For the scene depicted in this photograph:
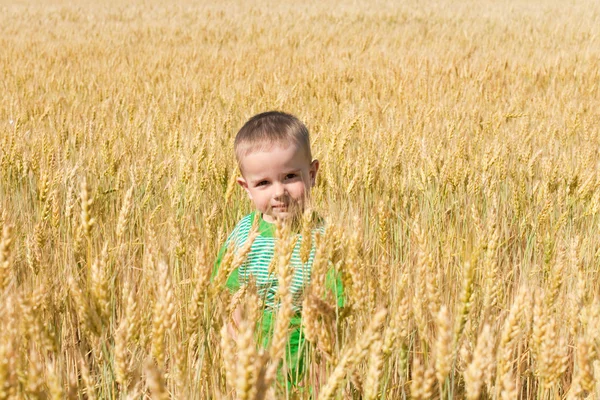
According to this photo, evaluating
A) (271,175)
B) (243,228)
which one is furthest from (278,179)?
(243,228)

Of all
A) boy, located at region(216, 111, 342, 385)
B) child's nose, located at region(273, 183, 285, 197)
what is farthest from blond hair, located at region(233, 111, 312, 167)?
child's nose, located at region(273, 183, 285, 197)

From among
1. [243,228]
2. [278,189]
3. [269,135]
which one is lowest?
[243,228]

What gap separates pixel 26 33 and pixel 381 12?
6.74 metres

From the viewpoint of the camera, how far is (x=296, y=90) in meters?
4.31

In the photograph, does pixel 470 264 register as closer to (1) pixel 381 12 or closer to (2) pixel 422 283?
(2) pixel 422 283

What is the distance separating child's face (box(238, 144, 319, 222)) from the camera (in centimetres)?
164

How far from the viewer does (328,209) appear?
1876 millimetres

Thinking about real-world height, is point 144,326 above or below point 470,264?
below

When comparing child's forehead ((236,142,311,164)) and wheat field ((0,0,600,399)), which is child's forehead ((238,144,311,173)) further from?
wheat field ((0,0,600,399))

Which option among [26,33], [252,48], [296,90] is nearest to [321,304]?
[296,90]

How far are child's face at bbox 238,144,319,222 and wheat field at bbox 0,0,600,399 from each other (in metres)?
0.09

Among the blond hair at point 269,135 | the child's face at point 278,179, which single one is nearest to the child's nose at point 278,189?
the child's face at point 278,179

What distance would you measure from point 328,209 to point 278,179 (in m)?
0.27

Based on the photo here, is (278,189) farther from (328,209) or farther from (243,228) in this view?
(328,209)
